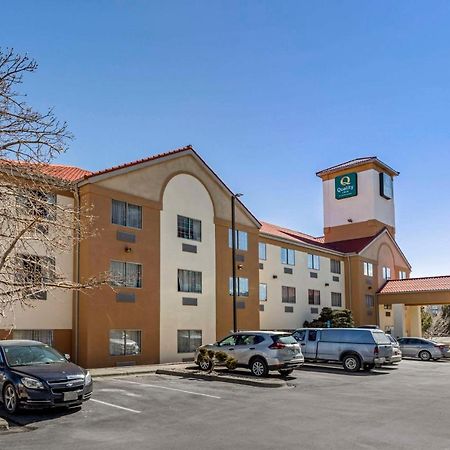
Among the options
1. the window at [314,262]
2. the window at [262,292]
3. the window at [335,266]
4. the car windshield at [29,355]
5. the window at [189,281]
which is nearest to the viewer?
the car windshield at [29,355]

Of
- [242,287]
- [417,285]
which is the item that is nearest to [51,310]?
[242,287]

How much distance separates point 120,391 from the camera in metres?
14.7

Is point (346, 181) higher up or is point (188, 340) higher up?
point (346, 181)

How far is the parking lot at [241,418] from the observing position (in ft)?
29.3

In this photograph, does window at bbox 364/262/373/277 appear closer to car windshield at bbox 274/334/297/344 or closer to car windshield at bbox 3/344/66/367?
car windshield at bbox 274/334/297/344

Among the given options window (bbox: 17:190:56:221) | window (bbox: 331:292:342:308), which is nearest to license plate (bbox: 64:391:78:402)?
window (bbox: 17:190:56:221)

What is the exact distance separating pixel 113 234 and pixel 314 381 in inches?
397

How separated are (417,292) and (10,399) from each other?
37710mm

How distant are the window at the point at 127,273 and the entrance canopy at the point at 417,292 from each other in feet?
89.0

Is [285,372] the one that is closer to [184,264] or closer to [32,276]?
Answer: [184,264]

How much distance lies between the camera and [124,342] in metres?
22.8

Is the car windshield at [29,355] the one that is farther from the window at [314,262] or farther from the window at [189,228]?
the window at [314,262]

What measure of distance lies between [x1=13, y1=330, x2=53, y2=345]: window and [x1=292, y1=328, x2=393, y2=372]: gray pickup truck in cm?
1049

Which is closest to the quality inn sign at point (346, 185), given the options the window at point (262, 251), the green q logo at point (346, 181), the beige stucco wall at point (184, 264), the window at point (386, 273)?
the green q logo at point (346, 181)
